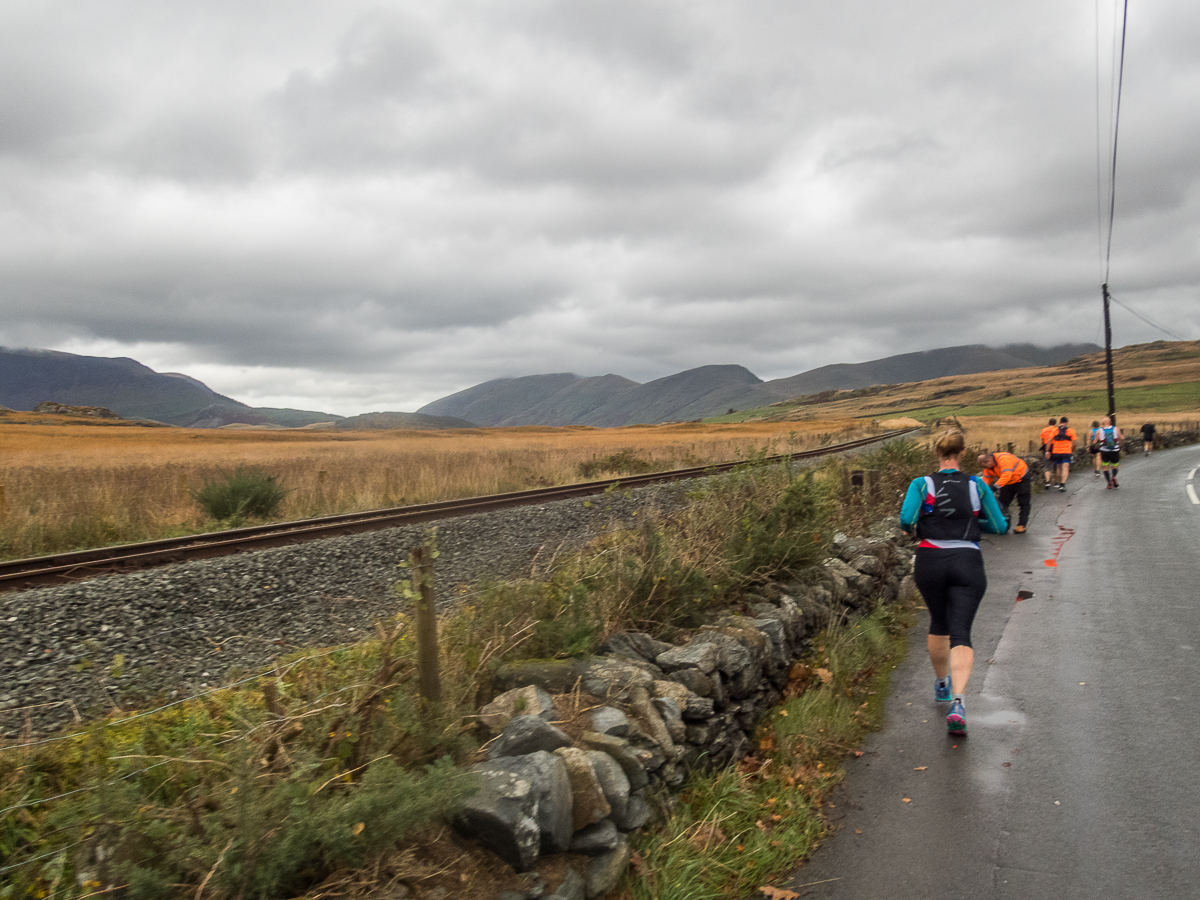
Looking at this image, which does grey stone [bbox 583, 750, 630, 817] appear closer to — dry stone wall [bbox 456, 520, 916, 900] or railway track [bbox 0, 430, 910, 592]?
dry stone wall [bbox 456, 520, 916, 900]

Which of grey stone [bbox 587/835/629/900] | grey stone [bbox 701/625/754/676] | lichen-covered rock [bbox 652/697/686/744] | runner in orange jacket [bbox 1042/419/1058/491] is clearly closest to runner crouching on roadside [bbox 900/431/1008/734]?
grey stone [bbox 701/625/754/676]

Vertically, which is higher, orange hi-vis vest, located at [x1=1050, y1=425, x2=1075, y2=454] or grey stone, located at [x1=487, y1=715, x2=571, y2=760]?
orange hi-vis vest, located at [x1=1050, y1=425, x2=1075, y2=454]

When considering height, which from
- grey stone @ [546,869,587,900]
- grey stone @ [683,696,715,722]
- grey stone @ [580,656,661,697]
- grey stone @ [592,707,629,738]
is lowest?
grey stone @ [546,869,587,900]

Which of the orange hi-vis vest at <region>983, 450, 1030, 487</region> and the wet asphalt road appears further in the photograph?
the orange hi-vis vest at <region>983, 450, 1030, 487</region>

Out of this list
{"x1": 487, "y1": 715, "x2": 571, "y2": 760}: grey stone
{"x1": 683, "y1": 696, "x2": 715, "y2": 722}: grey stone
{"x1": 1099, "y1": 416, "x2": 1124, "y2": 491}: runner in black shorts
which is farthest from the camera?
{"x1": 1099, "y1": 416, "x2": 1124, "y2": 491}: runner in black shorts

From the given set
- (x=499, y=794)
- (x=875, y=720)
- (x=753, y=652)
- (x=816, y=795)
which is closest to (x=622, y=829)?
(x=499, y=794)

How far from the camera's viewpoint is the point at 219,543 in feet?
32.8

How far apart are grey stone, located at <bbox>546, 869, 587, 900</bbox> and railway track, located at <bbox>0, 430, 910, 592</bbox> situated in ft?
18.7

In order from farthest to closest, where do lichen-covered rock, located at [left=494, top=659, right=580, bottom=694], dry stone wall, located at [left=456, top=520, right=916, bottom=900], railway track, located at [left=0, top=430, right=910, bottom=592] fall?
1. railway track, located at [left=0, top=430, right=910, bottom=592]
2. lichen-covered rock, located at [left=494, top=659, right=580, bottom=694]
3. dry stone wall, located at [left=456, top=520, right=916, bottom=900]

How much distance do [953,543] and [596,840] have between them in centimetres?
367

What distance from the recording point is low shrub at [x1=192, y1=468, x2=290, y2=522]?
1435cm

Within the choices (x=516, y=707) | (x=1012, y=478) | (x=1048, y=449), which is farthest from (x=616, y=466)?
(x=516, y=707)

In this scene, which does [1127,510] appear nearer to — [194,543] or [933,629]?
[933,629]

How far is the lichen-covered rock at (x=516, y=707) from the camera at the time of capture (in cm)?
395
